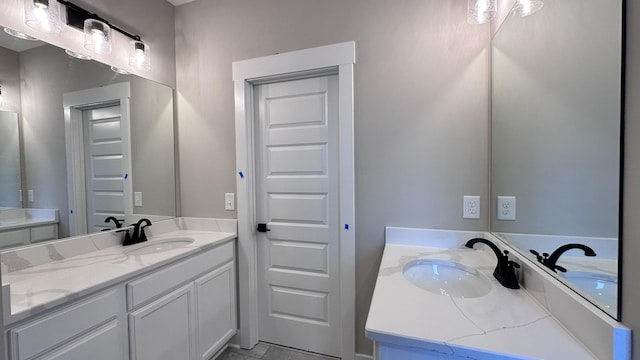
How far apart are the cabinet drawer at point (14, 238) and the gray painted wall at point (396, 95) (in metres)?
1.06

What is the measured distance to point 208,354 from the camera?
161cm

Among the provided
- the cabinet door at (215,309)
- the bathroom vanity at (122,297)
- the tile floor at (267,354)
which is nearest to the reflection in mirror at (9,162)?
the bathroom vanity at (122,297)

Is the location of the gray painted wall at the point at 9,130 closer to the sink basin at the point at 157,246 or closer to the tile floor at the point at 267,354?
the sink basin at the point at 157,246

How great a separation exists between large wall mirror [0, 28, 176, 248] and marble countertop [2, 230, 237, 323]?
0.19 m

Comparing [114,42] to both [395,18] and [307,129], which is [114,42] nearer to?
[307,129]

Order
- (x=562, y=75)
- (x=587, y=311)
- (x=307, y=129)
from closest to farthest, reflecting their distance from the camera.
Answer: (x=587, y=311) < (x=562, y=75) < (x=307, y=129)

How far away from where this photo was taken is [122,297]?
1.14 meters

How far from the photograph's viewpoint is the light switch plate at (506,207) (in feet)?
3.98

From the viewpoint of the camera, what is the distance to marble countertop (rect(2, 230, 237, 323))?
87 centimetres

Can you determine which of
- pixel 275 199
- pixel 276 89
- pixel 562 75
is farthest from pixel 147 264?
pixel 562 75

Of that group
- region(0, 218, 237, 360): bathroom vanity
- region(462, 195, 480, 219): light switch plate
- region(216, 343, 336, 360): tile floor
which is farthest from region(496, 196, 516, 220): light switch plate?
region(0, 218, 237, 360): bathroom vanity

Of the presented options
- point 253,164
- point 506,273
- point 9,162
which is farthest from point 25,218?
point 506,273

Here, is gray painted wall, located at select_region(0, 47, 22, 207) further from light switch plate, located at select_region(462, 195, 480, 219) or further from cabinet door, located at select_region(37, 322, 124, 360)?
light switch plate, located at select_region(462, 195, 480, 219)

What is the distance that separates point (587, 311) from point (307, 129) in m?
1.56
